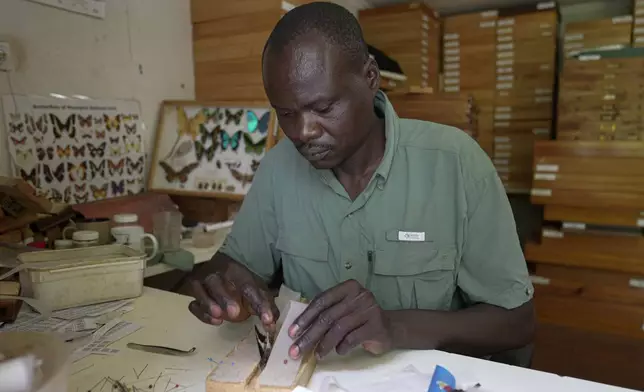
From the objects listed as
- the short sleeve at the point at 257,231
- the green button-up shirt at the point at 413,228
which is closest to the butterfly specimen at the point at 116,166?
the short sleeve at the point at 257,231

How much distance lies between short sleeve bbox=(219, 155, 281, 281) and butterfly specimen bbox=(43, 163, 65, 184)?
0.91 meters

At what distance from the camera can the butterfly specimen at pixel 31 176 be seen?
5.54 feet

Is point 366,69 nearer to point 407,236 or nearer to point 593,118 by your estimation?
point 407,236

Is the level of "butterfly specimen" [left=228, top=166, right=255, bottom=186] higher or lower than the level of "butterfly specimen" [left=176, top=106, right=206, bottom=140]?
lower

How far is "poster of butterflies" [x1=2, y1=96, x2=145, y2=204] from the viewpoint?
1688 millimetres

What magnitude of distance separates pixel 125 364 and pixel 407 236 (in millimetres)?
602

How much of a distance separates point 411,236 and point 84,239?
931 millimetres

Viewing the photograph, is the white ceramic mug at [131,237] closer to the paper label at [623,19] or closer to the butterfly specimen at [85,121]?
the butterfly specimen at [85,121]

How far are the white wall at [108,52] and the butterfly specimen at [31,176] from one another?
5 centimetres

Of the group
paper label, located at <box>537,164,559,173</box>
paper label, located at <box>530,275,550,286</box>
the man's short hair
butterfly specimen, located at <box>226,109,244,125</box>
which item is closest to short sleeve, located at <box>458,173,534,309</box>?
the man's short hair

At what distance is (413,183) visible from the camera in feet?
3.62

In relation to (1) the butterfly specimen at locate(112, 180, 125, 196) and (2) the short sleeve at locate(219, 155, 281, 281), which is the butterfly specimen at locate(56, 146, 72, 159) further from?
(2) the short sleeve at locate(219, 155, 281, 281)

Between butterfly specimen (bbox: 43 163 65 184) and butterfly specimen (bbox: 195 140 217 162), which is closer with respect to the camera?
butterfly specimen (bbox: 43 163 65 184)

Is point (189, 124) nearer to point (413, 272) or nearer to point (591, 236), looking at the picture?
point (413, 272)
